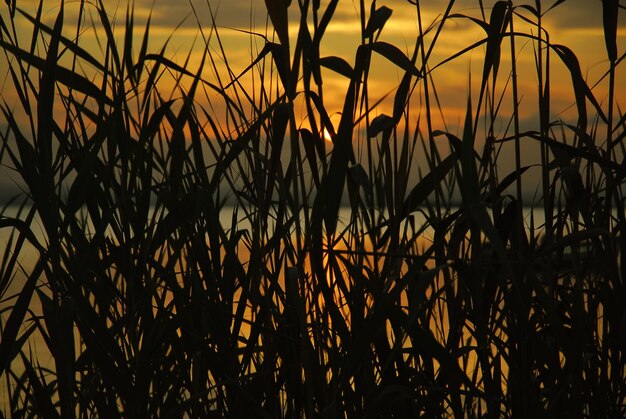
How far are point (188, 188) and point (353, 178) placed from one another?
27cm

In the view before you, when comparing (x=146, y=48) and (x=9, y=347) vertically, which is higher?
(x=146, y=48)

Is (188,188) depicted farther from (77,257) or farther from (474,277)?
(474,277)

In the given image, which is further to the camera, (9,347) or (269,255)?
(269,255)

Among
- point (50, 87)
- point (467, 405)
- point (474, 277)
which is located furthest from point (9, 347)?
point (467, 405)

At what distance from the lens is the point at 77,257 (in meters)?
1.09

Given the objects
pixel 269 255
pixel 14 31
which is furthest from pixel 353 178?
pixel 14 31

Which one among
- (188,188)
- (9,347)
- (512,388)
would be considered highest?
(188,188)

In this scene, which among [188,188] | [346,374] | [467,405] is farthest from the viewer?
[467,405]

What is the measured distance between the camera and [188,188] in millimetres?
1173

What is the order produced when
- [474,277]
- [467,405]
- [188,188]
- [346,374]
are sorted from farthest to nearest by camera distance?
[467,405] → [188,188] → [474,277] → [346,374]

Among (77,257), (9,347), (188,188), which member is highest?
(188,188)

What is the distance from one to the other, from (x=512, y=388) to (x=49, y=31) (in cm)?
86

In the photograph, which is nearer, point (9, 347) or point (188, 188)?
point (9, 347)

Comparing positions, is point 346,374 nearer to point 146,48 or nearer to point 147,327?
point 147,327
